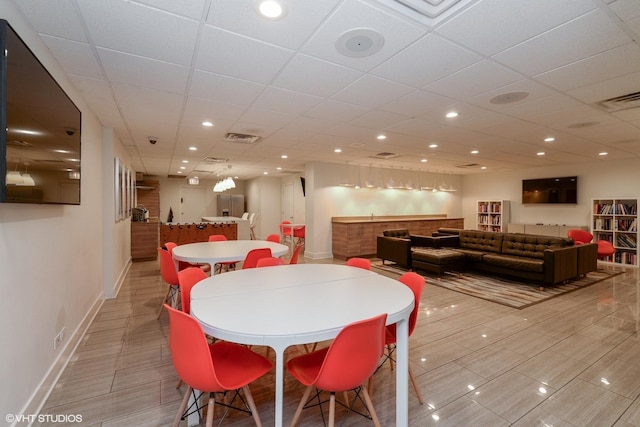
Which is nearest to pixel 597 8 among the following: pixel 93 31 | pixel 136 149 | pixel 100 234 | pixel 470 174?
pixel 93 31

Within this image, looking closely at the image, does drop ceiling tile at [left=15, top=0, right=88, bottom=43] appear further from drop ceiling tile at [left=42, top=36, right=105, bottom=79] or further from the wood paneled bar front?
the wood paneled bar front

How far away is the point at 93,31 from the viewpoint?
1978 millimetres

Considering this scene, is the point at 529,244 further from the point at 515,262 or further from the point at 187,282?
Result: the point at 187,282

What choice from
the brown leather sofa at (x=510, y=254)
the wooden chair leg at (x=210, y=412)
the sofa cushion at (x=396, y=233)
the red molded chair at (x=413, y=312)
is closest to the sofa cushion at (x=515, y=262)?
the brown leather sofa at (x=510, y=254)

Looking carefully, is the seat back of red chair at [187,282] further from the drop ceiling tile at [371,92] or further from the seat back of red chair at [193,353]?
the drop ceiling tile at [371,92]

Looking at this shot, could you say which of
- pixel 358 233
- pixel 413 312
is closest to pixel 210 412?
pixel 413 312

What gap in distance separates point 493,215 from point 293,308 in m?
9.93

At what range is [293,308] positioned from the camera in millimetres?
1722

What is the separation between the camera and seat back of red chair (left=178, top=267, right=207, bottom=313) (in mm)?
2158

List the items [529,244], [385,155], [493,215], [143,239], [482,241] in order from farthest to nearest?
[493,215] → [143,239] → [385,155] → [482,241] → [529,244]

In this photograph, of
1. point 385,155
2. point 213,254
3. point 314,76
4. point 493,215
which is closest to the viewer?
point 314,76

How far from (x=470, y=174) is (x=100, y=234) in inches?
432

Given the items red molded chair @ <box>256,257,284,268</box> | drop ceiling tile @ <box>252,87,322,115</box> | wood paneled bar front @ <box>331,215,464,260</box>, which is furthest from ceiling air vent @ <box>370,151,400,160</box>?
red molded chair @ <box>256,257,284,268</box>

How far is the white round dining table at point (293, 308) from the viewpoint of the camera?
1.41 m
